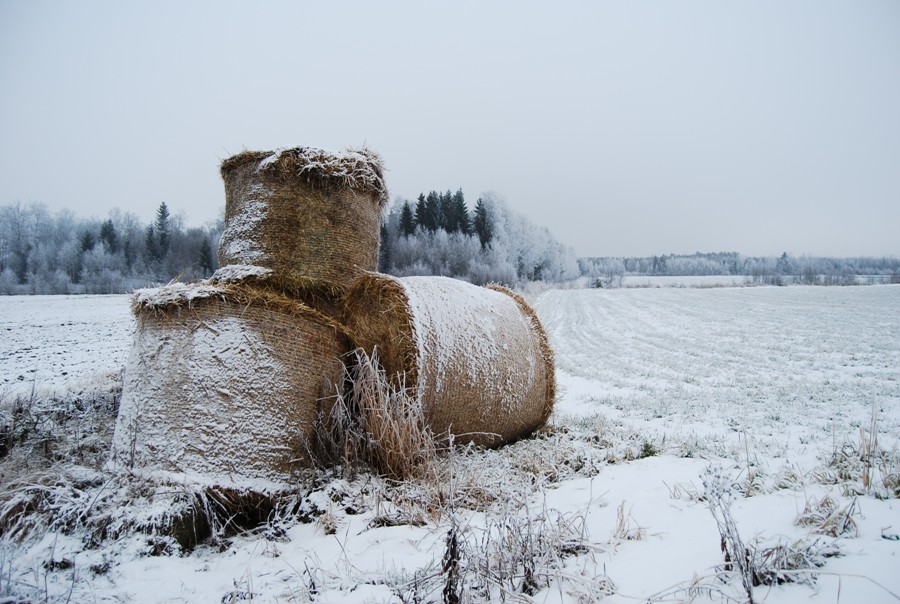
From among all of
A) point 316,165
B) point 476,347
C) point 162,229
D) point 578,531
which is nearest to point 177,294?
point 316,165

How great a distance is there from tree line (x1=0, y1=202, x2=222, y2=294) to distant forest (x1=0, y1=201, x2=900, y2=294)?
0.34 ft

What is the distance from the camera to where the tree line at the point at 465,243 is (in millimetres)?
50656

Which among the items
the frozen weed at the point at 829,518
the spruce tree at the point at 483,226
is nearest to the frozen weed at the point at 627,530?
the frozen weed at the point at 829,518

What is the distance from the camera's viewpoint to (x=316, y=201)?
3986 millimetres

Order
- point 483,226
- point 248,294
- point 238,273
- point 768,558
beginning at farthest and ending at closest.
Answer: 1. point 483,226
2. point 238,273
3. point 248,294
4. point 768,558

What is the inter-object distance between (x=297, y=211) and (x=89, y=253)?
6393cm

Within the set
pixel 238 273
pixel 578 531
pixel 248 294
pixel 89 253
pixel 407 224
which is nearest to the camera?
pixel 578 531

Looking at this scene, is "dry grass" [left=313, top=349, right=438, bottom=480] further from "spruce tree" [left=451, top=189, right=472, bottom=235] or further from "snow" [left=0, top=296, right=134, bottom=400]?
"spruce tree" [left=451, top=189, right=472, bottom=235]

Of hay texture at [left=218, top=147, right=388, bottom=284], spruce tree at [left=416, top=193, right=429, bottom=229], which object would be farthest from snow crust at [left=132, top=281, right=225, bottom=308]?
spruce tree at [left=416, top=193, right=429, bottom=229]

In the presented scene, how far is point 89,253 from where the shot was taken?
174 feet

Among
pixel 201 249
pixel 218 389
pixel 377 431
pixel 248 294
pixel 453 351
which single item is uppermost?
pixel 201 249

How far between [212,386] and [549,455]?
2.72m

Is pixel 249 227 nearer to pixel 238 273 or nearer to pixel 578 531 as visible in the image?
pixel 238 273

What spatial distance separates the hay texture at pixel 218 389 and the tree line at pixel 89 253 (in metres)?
43.0
